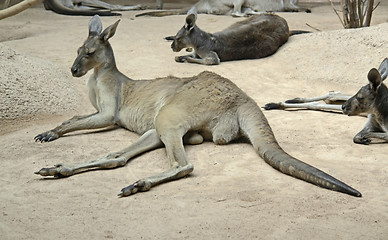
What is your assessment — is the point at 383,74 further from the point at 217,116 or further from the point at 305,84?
the point at 305,84

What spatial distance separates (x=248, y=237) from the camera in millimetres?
2871

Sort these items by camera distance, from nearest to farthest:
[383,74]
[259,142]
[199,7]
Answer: [259,142]
[383,74]
[199,7]

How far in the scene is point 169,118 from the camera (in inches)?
171

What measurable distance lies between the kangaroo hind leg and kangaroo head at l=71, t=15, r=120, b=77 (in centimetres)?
97

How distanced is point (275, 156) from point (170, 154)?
0.72m

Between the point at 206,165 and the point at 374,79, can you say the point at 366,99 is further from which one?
the point at 206,165

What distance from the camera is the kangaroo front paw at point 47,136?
183 inches

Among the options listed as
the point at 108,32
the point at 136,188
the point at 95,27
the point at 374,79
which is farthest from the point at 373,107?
the point at 95,27

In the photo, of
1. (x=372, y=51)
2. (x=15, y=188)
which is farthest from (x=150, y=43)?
(x=15, y=188)

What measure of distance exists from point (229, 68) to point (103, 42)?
8.15ft

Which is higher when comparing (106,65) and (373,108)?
(106,65)

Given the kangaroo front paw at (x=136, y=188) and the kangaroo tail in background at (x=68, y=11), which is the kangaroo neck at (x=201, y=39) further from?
the kangaroo front paw at (x=136, y=188)

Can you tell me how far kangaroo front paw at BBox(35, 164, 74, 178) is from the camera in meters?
3.76

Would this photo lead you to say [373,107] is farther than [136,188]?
Yes
